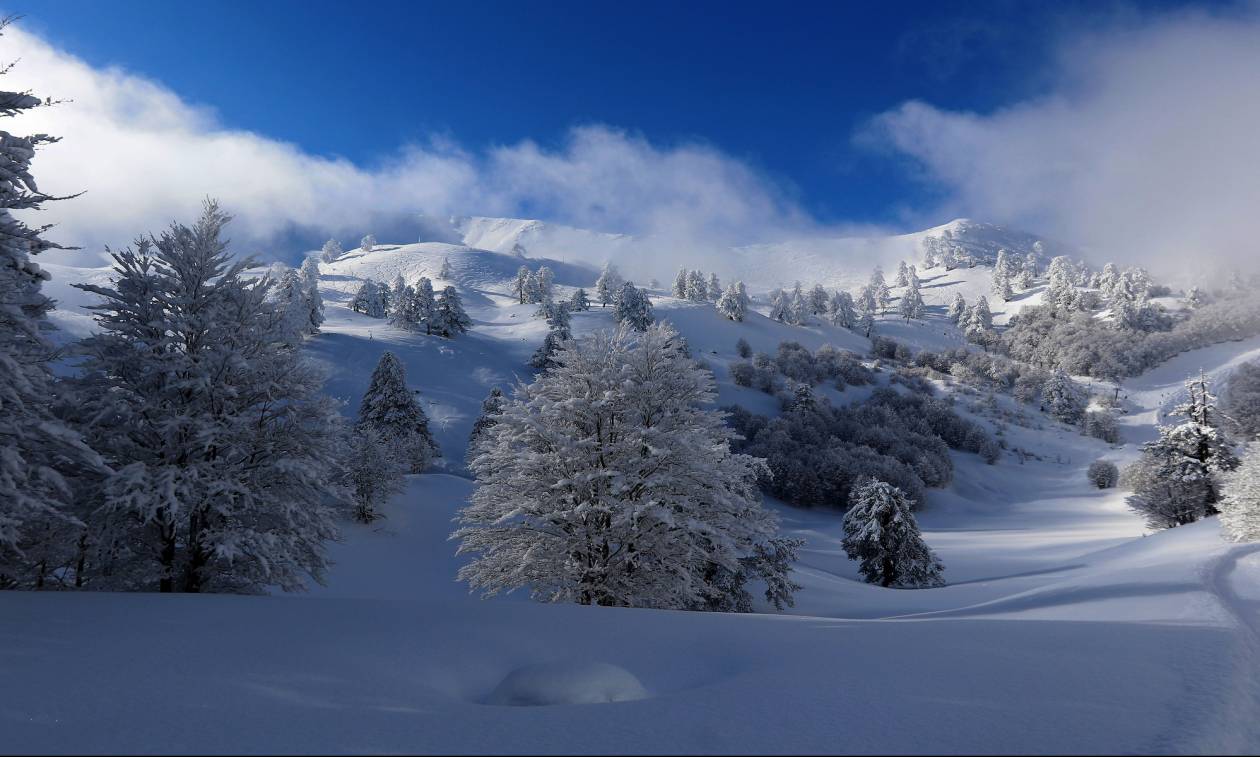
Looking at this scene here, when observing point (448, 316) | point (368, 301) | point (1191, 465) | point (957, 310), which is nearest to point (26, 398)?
point (1191, 465)

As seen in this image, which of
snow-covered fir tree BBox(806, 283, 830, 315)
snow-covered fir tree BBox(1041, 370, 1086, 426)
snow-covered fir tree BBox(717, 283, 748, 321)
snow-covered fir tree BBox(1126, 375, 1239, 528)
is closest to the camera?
snow-covered fir tree BBox(1126, 375, 1239, 528)

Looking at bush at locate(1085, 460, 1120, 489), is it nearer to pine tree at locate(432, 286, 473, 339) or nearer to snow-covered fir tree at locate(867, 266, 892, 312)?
pine tree at locate(432, 286, 473, 339)

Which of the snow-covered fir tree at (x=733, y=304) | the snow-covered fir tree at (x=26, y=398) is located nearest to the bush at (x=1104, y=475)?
the snow-covered fir tree at (x=733, y=304)

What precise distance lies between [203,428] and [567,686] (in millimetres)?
8105

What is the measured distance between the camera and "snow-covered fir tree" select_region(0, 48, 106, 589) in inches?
297

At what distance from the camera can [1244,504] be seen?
19453mm

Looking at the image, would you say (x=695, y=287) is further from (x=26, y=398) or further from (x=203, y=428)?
(x=26, y=398)

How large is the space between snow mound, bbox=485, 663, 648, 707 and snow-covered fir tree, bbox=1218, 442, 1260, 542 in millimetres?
23689

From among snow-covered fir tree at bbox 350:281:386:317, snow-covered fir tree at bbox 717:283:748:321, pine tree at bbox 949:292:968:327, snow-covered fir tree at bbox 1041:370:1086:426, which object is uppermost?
pine tree at bbox 949:292:968:327

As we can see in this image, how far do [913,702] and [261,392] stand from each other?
11170 mm

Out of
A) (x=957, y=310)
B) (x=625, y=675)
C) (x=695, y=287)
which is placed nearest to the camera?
(x=625, y=675)

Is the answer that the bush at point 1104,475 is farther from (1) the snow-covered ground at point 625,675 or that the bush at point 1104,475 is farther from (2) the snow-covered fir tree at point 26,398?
(2) the snow-covered fir tree at point 26,398

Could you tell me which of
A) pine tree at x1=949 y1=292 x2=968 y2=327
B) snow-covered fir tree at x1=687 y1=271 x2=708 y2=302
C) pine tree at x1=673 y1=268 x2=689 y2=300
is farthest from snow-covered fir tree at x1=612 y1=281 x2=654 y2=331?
pine tree at x1=949 y1=292 x2=968 y2=327

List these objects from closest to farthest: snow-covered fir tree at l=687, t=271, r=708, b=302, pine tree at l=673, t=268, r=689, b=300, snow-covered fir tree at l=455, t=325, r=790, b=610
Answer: snow-covered fir tree at l=455, t=325, r=790, b=610
snow-covered fir tree at l=687, t=271, r=708, b=302
pine tree at l=673, t=268, r=689, b=300
